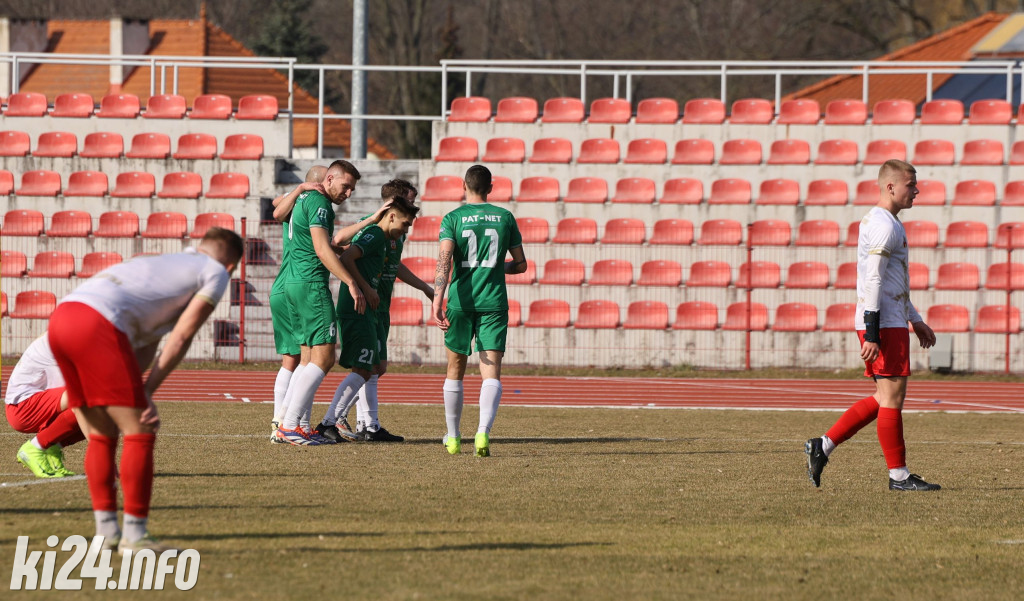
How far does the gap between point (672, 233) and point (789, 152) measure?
8.90ft

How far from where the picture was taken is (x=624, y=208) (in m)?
21.5

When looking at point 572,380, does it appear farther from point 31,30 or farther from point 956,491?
point 31,30

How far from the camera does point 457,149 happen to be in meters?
22.3

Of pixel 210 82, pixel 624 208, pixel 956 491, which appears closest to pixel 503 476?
pixel 956 491

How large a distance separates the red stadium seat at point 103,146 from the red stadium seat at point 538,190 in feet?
23.0

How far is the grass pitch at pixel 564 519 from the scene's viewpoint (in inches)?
201

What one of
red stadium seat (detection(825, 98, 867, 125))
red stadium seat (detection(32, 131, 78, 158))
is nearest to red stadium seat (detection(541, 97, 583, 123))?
red stadium seat (detection(825, 98, 867, 125))

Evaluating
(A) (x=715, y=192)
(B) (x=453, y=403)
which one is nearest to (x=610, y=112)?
(A) (x=715, y=192)

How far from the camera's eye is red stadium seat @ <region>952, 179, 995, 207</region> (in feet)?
69.0

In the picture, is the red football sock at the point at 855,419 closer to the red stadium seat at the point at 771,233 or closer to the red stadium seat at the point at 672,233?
the red stadium seat at the point at 771,233

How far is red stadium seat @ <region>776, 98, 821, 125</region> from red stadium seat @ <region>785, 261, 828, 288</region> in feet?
10.2

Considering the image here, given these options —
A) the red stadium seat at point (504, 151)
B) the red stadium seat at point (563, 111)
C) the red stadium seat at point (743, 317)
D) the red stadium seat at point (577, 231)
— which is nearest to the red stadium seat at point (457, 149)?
the red stadium seat at point (504, 151)

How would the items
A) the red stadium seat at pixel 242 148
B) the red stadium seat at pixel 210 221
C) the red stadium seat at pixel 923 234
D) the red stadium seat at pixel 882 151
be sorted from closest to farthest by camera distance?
the red stadium seat at pixel 923 234
the red stadium seat at pixel 210 221
the red stadium seat at pixel 882 151
the red stadium seat at pixel 242 148

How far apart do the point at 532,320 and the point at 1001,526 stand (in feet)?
45.7
